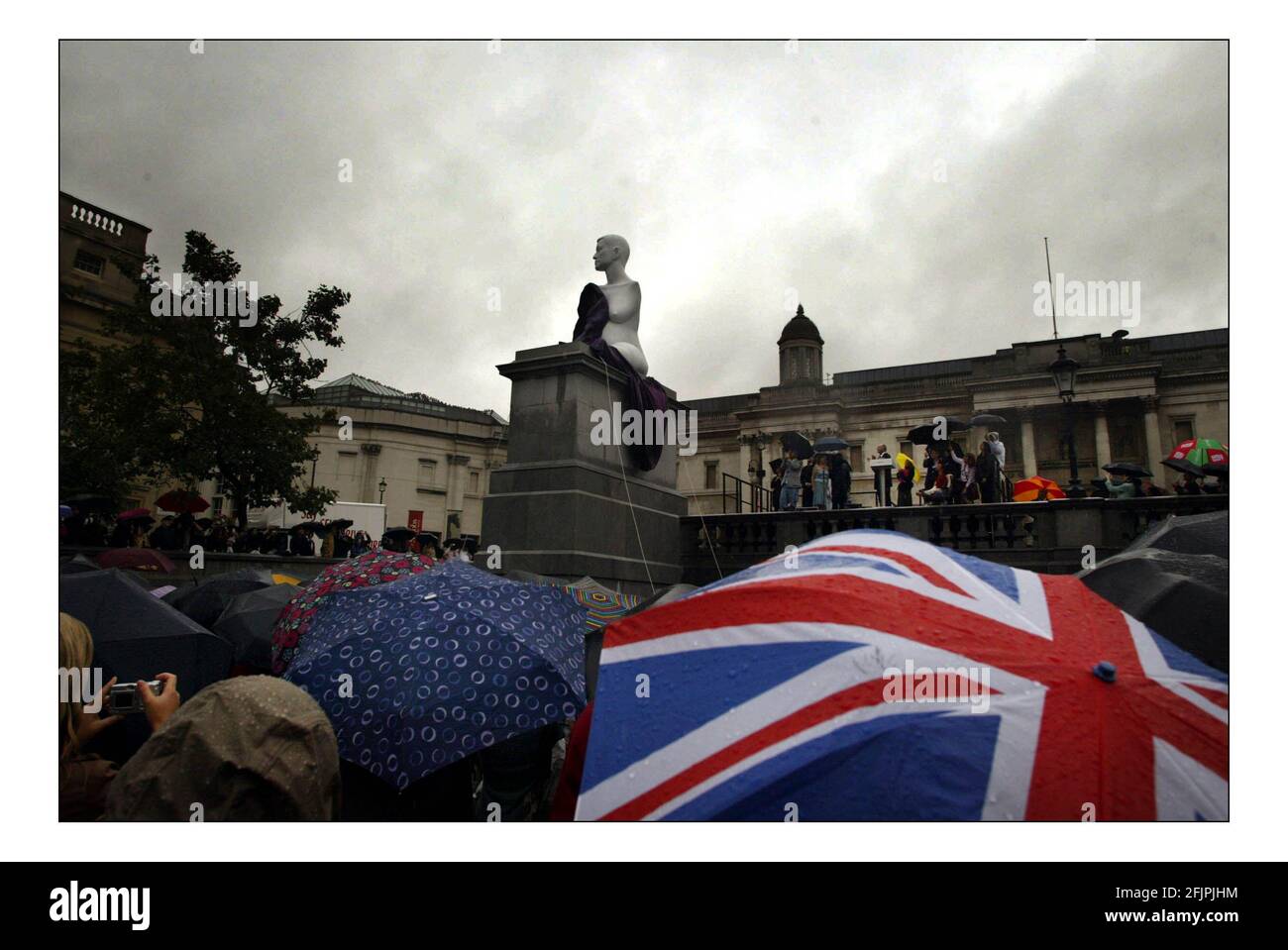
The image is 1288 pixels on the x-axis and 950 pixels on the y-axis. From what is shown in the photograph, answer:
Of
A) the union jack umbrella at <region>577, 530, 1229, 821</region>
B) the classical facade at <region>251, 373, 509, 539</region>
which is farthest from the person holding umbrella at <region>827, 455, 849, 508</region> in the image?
the classical facade at <region>251, 373, 509, 539</region>

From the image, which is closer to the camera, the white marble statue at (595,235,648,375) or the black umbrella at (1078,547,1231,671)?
the black umbrella at (1078,547,1231,671)

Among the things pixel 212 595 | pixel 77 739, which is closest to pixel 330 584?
pixel 77 739

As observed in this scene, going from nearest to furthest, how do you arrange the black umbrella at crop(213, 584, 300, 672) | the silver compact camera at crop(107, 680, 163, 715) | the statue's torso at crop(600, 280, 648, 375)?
the silver compact camera at crop(107, 680, 163, 715) → the black umbrella at crop(213, 584, 300, 672) → the statue's torso at crop(600, 280, 648, 375)

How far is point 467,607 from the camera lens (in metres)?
4.55

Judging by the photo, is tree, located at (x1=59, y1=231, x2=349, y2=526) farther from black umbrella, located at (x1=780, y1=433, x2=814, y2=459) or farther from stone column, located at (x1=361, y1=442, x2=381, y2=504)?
stone column, located at (x1=361, y1=442, x2=381, y2=504)

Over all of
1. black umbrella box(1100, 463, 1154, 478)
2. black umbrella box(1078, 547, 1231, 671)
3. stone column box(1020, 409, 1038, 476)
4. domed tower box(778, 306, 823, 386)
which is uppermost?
domed tower box(778, 306, 823, 386)

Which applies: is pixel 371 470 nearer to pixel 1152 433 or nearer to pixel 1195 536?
pixel 1152 433

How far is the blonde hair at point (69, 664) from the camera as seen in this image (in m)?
3.86

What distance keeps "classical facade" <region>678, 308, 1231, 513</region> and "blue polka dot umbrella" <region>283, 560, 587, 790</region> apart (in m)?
45.1

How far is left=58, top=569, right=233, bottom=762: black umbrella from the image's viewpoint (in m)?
5.52

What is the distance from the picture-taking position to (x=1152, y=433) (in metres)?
50.2

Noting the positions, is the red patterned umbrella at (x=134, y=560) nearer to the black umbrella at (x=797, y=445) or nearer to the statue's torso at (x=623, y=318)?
the statue's torso at (x=623, y=318)

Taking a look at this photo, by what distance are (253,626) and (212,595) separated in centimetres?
221

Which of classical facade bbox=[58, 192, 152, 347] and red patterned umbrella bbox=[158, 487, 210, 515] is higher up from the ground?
classical facade bbox=[58, 192, 152, 347]
